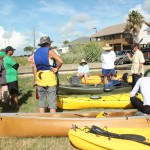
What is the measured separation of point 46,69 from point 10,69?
206 centimetres

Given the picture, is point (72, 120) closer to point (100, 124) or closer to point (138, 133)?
point (100, 124)

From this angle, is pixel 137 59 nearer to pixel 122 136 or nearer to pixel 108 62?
pixel 108 62

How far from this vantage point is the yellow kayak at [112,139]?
4379 millimetres

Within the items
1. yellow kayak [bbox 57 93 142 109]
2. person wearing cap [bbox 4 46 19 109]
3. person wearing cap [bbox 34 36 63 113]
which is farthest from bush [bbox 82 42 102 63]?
person wearing cap [bbox 34 36 63 113]

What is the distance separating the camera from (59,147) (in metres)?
5.31

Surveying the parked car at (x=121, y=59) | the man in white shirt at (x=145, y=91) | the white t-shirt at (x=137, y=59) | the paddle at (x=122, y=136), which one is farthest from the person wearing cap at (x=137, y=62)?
the parked car at (x=121, y=59)

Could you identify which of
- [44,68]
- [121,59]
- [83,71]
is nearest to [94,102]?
[44,68]


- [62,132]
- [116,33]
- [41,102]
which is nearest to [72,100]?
[41,102]

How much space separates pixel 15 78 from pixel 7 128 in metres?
2.68

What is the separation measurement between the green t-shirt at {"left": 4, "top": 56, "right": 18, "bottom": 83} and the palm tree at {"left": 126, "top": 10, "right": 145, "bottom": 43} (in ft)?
146

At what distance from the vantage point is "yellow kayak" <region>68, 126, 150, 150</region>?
4379 millimetres

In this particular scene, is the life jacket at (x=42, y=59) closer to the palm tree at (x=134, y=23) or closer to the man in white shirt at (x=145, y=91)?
the man in white shirt at (x=145, y=91)

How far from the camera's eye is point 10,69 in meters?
8.02

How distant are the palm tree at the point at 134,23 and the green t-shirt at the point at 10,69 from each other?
4456cm
